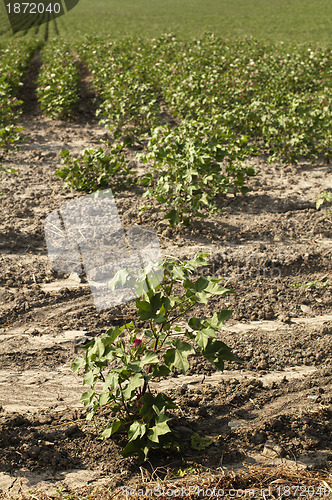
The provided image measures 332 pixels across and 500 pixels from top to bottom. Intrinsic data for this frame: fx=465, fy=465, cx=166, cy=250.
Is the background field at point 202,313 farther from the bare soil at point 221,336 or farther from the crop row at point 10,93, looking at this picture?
the crop row at point 10,93

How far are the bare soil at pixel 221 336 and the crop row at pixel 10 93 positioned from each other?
4.60ft

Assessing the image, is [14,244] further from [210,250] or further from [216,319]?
[216,319]

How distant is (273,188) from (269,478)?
174 inches

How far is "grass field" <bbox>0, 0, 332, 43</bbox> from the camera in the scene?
27.3m

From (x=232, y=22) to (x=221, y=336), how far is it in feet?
122

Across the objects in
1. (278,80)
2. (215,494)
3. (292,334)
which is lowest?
(292,334)

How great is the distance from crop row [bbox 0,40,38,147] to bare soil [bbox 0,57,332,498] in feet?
4.60

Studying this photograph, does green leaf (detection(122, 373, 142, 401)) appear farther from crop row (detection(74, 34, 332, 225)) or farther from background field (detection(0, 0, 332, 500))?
crop row (detection(74, 34, 332, 225))

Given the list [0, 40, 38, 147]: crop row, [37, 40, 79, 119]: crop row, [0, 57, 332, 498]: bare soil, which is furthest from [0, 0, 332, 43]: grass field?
[0, 57, 332, 498]: bare soil

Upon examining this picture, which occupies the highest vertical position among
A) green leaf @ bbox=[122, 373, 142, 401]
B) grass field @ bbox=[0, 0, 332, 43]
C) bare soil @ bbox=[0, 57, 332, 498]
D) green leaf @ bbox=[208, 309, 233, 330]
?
grass field @ bbox=[0, 0, 332, 43]

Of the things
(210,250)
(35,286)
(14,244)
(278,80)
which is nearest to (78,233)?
(14,244)

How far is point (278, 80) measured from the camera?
10203 millimetres

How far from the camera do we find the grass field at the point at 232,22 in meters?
27.3

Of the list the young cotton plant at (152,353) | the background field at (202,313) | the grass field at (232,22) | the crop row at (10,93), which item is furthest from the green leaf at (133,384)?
the grass field at (232,22)
